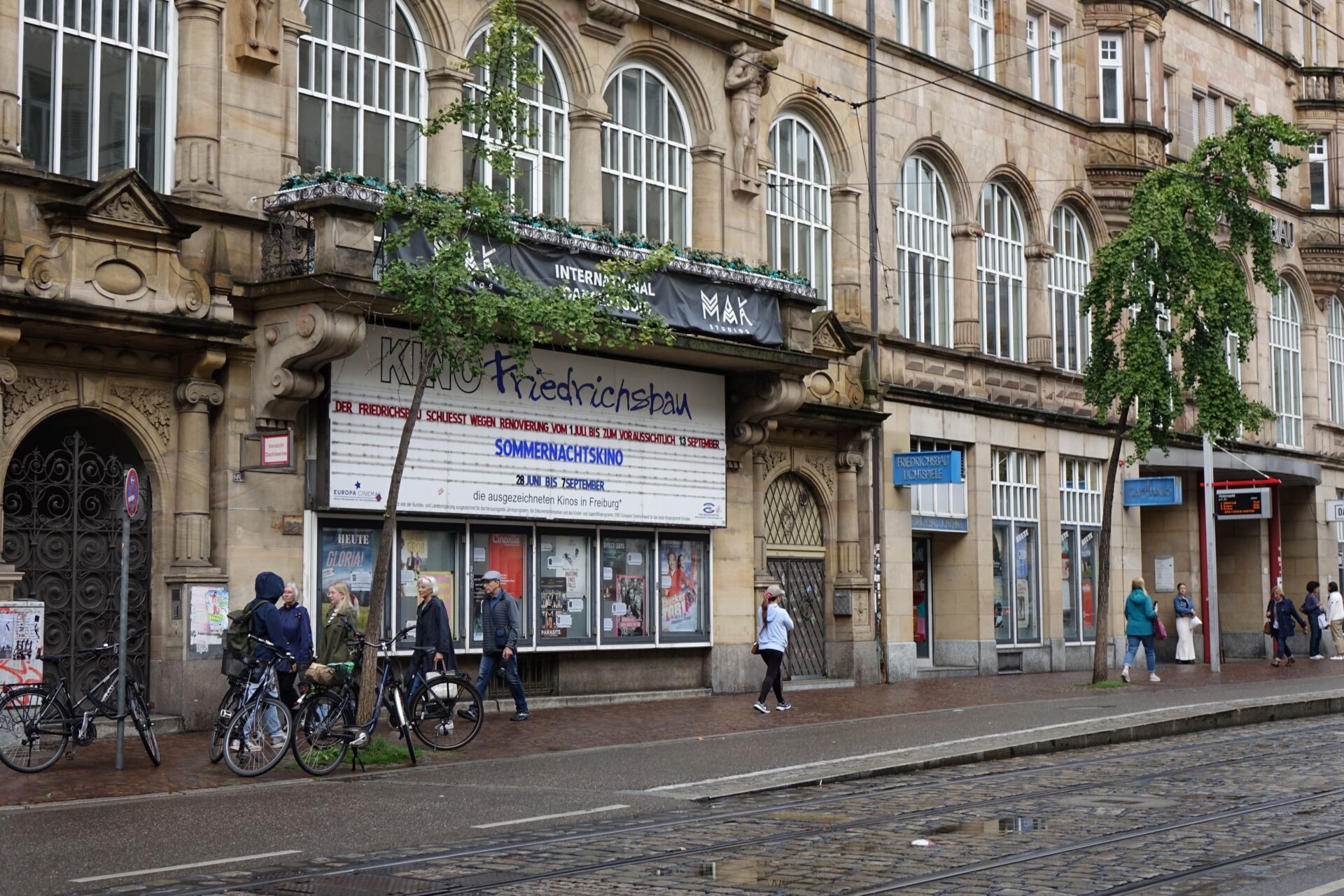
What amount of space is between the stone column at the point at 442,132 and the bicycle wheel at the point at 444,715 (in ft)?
25.9

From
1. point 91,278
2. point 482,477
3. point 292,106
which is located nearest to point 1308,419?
point 482,477

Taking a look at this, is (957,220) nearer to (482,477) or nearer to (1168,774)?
(482,477)

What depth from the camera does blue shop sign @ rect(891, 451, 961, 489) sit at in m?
28.6

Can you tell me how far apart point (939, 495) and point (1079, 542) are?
529cm

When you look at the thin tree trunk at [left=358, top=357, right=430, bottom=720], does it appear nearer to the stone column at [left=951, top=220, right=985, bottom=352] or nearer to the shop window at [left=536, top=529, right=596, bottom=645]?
the shop window at [left=536, top=529, right=596, bottom=645]

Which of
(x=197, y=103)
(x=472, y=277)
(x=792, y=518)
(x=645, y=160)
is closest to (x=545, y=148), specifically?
(x=645, y=160)

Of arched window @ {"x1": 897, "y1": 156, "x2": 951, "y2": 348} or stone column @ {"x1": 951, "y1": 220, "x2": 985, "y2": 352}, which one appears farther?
stone column @ {"x1": 951, "y1": 220, "x2": 985, "y2": 352}

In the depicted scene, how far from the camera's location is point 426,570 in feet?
72.1

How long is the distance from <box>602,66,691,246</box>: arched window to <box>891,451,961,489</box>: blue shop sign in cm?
579

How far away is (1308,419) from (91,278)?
34670 mm

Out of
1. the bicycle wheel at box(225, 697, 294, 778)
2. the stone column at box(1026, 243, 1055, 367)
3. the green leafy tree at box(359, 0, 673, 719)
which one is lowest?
the bicycle wheel at box(225, 697, 294, 778)

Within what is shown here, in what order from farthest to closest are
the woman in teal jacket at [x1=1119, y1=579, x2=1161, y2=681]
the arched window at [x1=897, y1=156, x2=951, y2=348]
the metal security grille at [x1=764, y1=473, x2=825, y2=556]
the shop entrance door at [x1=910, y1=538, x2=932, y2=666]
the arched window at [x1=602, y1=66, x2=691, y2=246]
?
the shop entrance door at [x1=910, y1=538, x2=932, y2=666] < the arched window at [x1=897, y1=156, x2=951, y2=348] < the woman in teal jacket at [x1=1119, y1=579, x2=1161, y2=681] < the metal security grille at [x1=764, y1=473, x2=825, y2=556] < the arched window at [x1=602, y1=66, x2=691, y2=246]

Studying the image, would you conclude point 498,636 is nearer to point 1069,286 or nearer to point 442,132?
point 442,132

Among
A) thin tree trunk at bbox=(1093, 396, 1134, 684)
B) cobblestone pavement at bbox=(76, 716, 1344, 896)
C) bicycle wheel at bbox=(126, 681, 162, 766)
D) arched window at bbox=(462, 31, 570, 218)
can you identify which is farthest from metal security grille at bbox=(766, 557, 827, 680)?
bicycle wheel at bbox=(126, 681, 162, 766)
